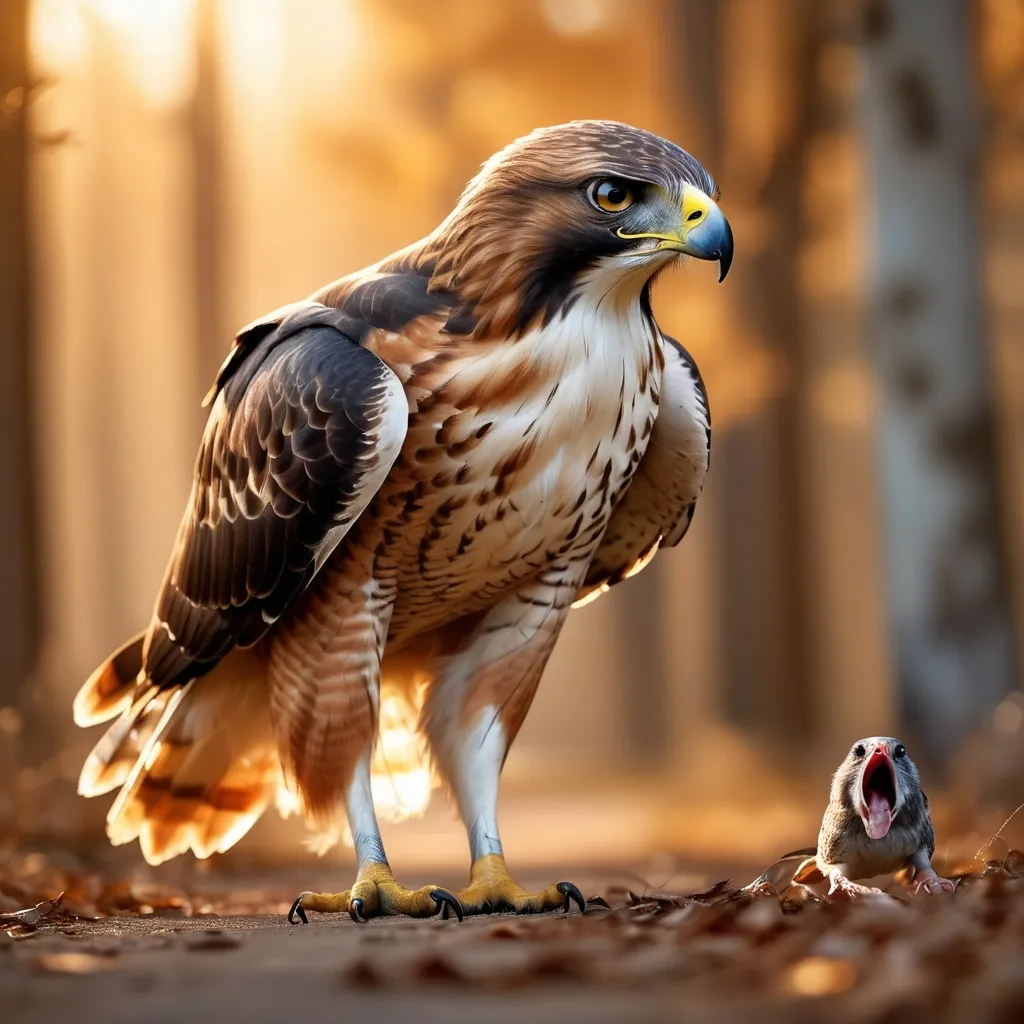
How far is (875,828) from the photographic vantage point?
10.0ft

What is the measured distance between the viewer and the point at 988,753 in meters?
6.05

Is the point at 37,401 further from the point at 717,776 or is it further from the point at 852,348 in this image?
the point at 852,348

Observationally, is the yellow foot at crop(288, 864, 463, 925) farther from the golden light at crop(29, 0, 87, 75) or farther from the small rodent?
the golden light at crop(29, 0, 87, 75)

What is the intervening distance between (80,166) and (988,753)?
9731 millimetres

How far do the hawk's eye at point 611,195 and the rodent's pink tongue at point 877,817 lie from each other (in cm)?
144

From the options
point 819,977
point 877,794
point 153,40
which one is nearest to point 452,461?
point 877,794

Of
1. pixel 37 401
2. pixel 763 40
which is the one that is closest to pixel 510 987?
pixel 37 401

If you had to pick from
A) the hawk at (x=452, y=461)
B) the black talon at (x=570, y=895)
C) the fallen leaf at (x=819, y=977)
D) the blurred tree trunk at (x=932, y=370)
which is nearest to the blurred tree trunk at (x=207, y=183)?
the blurred tree trunk at (x=932, y=370)

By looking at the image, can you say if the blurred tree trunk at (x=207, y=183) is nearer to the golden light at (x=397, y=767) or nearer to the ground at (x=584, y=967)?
the golden light at (x=397, y=767)

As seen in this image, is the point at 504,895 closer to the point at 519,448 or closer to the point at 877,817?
→ the point at 877,817

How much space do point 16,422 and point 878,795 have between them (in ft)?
15.5

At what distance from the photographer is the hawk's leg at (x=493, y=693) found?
3.54 meters

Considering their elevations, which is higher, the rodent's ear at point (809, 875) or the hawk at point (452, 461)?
the hawk at point (452, 461)

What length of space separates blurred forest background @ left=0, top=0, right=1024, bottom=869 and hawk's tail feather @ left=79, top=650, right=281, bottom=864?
66.3 inches
